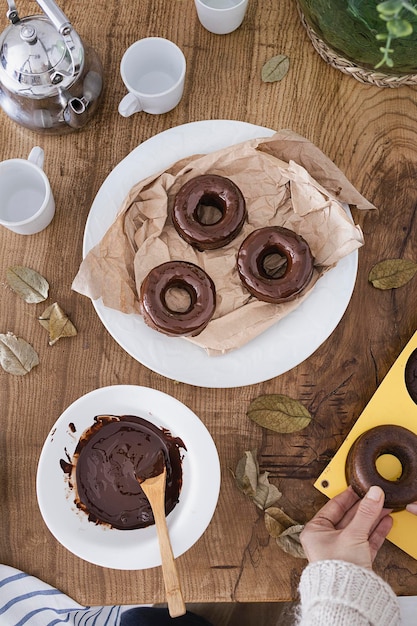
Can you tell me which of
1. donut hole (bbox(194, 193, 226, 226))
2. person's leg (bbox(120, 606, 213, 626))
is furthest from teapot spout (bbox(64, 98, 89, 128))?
person's leg (bbox(120, 606, 213, 626))

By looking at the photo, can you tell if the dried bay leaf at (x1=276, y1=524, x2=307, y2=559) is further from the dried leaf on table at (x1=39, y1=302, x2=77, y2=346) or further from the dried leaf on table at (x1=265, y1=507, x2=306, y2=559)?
the dried leaf on table at (x1=39, y1=302, x2=77, y2=346)

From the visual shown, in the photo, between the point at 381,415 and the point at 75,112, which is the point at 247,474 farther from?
the point at 75,112

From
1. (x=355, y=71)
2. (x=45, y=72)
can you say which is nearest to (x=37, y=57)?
(x=45, y=72)

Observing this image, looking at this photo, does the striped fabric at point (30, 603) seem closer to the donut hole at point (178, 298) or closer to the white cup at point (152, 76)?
the donut hole at point (178, 298)

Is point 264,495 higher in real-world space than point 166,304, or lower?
lower

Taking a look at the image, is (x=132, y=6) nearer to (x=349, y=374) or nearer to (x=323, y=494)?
(x=349, y=374)

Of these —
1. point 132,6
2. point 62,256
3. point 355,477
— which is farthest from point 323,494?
point 132,6

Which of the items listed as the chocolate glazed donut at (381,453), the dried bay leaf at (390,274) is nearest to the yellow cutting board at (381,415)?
the chocolate glazed donut at (381,453)

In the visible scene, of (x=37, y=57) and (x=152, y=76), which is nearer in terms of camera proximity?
(x=37, y=57)
